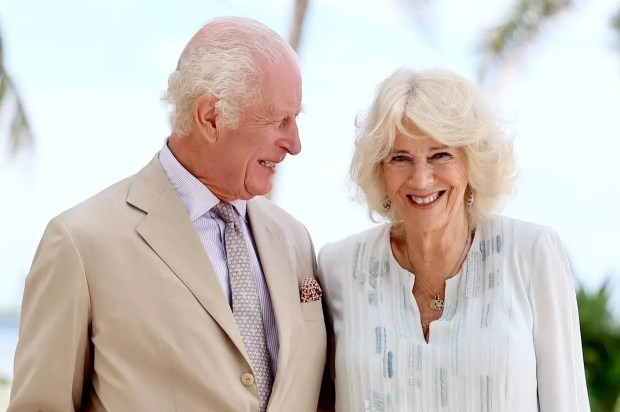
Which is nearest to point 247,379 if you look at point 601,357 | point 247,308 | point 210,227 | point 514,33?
point 247,308

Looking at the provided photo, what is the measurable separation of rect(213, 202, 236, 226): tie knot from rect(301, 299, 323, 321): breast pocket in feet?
1.04

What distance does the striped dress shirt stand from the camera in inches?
112

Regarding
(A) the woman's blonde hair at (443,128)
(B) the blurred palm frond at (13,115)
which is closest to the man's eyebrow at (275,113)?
(A) the woman's blonde hair at (443,128)

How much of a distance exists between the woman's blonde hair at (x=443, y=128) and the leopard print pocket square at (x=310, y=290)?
1.02 ft

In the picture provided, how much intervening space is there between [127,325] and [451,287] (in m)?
0.92

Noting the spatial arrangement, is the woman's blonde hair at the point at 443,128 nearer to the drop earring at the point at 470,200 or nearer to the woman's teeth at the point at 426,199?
the drop earring at the point at 470,200

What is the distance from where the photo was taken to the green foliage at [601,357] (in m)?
6.64

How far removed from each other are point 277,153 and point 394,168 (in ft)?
1.09

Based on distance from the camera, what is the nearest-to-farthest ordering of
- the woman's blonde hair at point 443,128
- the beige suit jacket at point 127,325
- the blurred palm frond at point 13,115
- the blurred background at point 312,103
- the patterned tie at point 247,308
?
the beige suit jacket at point 127,325 → the patterned tie at point 247,308 → the woman's blonde hair at point 443,128 → the blurred palm frond at point 13,115 → the blurred background at point 312,103

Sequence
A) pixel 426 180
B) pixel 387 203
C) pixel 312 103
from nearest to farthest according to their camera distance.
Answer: pixel 426 180 < pixel 387 203 < pixel 312 103

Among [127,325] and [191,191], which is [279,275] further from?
[127,325]

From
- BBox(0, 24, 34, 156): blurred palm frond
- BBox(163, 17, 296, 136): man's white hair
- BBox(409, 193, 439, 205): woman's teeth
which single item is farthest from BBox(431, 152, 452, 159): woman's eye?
BBox(0, 24, 34, 156): blurred palm frond

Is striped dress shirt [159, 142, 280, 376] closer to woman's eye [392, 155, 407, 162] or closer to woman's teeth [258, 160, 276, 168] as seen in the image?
woman's teeth [258, 160, 276, 168]

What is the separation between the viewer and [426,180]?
9.41ft
